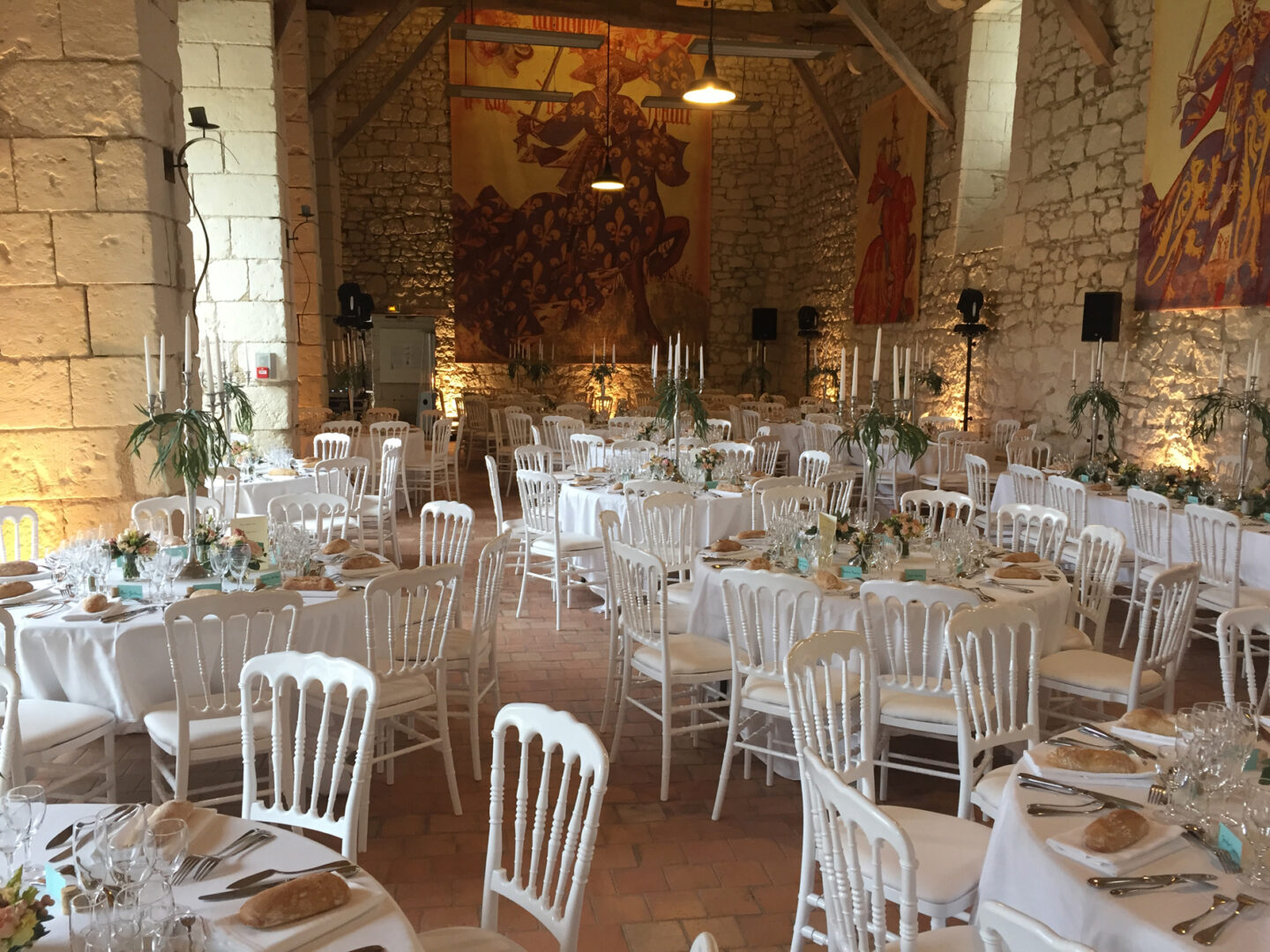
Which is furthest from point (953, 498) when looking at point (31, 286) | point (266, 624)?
point (31, 286)

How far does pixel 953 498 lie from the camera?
203 inches

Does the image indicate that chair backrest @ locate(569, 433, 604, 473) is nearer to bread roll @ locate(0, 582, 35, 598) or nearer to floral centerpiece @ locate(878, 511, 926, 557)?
floral centerpiece @ locate(878, 511, 926, 557)

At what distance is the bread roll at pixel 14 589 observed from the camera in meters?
3.49

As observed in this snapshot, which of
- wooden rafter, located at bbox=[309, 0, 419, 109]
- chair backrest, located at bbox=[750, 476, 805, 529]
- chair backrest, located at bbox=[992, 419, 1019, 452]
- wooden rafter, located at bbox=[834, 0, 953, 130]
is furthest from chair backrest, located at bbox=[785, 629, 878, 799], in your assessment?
wooden rafter, located at bbox=[309, 0, 419, 109]

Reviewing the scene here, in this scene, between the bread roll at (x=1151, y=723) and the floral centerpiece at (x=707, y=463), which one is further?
the floral centerpiece at (x=707, y=463)

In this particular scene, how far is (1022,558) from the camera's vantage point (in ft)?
13.5

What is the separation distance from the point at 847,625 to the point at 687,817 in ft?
3.14

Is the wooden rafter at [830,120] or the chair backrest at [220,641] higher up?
the wooden rafter at [830,120]

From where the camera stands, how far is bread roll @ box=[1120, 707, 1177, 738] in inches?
96.7

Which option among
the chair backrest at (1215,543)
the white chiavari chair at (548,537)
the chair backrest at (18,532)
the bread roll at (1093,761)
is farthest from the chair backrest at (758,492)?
the chair backrest at (18,532)

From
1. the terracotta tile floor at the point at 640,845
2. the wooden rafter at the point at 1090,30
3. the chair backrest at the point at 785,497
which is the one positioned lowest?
the terracotta tile floor at the point at 640,845

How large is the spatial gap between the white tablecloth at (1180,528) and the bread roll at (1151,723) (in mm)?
2918

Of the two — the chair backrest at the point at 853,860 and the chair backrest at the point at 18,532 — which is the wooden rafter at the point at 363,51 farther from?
→ the chair backrest at the point at 853,860

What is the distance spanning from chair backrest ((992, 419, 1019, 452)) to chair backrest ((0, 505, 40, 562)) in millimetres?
8249
